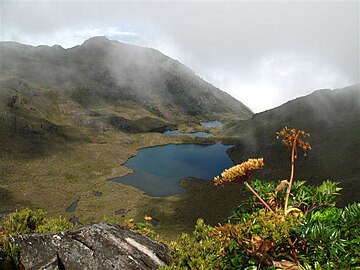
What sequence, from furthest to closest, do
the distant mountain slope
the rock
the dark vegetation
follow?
the distant mountain slope
the rock
the dark vegetation

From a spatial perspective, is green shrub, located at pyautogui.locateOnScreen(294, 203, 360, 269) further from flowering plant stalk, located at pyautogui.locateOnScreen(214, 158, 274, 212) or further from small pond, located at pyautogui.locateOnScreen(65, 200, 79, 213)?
small pond, located at pyautogui.locateOnScreen(65, 200, 79, 213)

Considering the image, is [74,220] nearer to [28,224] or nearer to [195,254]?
[28,224]

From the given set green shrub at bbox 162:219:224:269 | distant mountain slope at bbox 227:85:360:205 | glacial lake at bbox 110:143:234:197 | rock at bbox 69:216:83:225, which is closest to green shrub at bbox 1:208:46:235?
green shrub at bbox 162:219:224:269

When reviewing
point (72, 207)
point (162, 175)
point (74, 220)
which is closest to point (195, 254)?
point (74, 220)

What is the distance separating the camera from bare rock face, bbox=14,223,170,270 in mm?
12633

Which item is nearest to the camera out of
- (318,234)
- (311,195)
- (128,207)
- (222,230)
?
(318,234)

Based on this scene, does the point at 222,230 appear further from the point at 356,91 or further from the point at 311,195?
the point at 356,91

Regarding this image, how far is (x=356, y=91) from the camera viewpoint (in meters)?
191

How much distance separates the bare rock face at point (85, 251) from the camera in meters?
12.6

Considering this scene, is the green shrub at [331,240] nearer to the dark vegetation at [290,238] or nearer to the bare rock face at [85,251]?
the dark vegetation at [290,238]

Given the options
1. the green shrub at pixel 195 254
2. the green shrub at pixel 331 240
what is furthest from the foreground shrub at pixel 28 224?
the green shrub at pixel 331 240

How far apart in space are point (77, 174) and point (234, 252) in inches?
6309

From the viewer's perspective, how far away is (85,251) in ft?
42.2

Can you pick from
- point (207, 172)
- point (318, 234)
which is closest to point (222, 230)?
point (318, 234)
